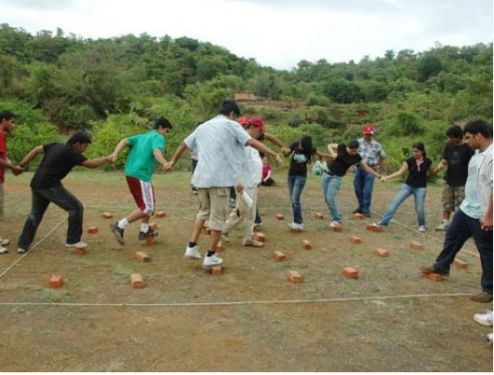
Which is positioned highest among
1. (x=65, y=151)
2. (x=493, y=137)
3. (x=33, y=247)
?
(x=493, y=137)

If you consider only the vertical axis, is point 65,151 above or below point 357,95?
below

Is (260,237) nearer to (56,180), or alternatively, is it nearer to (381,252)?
(381,252)

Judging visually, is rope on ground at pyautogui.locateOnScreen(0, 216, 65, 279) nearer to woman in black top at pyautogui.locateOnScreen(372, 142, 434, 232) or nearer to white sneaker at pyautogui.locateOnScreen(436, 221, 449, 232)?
woman in black top at pyautogui.locateOnScreen(372, 142, 434, 232)

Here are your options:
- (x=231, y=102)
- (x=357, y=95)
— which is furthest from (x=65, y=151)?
(x=357, y=95)

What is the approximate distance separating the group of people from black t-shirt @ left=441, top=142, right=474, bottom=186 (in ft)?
0.05

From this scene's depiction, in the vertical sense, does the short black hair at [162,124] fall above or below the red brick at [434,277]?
above

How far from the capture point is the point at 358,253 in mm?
6594

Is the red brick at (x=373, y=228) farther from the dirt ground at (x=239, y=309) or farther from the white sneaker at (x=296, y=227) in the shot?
the white sneaker at (x=296, y=227)

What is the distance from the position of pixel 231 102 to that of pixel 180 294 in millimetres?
2162

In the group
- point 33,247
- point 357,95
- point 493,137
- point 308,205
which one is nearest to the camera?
point 493,137

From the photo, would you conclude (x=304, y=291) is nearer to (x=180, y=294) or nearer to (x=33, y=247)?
(x=180, y=294)

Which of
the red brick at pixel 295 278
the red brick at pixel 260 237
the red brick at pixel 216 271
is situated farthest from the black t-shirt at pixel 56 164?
the red brick at pixel 295 278

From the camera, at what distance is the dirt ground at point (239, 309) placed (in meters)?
3.43

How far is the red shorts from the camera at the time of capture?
6406 millimetres
